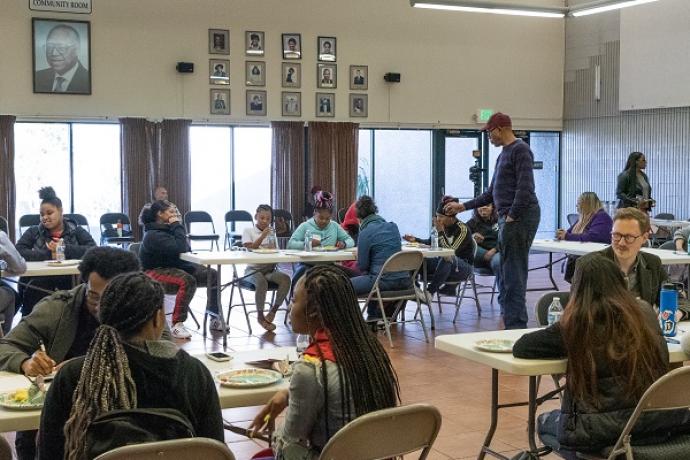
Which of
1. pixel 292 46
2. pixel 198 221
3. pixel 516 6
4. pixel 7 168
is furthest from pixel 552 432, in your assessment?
pixel 292 46

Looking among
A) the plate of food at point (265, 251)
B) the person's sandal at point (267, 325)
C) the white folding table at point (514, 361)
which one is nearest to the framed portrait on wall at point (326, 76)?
the plate of food at point (265, 251)

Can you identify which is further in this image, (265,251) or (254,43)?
(254,43)

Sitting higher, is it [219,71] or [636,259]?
[219,71]

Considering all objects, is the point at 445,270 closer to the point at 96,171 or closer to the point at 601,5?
the point at 601,5

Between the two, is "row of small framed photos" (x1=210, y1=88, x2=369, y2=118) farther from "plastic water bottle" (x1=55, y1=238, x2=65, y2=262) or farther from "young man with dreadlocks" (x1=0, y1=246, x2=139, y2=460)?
"young man with dreadlocks" (x1=0, y1=246, x2=139, y2=460)

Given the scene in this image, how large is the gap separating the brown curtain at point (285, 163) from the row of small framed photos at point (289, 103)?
257mm

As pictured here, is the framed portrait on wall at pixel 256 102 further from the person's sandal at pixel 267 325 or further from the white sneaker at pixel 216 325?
the person's sandal at pixel 267 325

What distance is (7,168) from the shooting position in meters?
11.9

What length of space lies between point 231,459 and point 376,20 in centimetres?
1245

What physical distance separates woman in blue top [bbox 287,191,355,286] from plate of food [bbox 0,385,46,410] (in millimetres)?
5406

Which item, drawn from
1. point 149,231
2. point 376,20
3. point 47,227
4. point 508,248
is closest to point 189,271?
point 149,231

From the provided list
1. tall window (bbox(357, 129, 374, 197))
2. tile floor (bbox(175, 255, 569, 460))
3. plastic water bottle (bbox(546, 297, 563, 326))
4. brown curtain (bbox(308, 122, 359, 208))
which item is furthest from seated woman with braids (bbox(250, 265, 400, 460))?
tall window (bbox(357, 129, 374, 197))

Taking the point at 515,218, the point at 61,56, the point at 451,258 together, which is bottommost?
the point at 451,258

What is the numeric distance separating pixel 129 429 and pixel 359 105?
12076 millimetres
